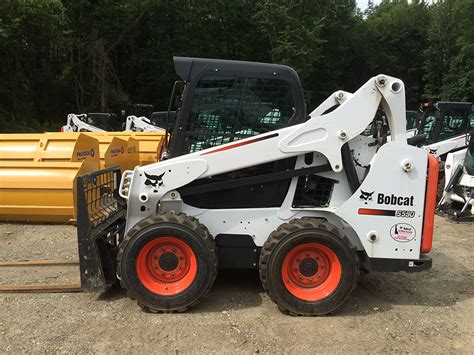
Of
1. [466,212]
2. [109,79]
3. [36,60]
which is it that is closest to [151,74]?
[109,79]

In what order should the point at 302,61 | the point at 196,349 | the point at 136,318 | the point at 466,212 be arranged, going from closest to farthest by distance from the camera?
the point at 196,349 < the point at 136,318 < the point at 466,212 < the point at 302,61

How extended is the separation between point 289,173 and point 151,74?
2514 centimetres

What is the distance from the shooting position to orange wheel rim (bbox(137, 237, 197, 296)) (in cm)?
412

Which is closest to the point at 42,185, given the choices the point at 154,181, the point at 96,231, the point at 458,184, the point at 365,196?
the point at 96,231

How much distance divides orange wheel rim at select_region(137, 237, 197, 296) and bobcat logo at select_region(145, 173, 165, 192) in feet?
1.65

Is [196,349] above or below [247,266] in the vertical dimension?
below

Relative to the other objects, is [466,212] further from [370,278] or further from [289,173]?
[289,173]

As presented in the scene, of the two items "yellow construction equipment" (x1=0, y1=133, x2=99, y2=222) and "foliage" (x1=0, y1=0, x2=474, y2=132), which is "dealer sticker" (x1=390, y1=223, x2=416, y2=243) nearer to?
"yellow construction equipment" (x1=0, y1=133, x2=99, y2=222)

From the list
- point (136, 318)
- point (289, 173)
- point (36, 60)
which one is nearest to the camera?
point (136, 318)

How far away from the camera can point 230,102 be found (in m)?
4.37

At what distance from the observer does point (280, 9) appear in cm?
2756

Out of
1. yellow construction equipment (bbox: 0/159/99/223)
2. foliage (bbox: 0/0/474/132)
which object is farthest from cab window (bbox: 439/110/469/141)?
foliage (bbox: 0/0/474/132)

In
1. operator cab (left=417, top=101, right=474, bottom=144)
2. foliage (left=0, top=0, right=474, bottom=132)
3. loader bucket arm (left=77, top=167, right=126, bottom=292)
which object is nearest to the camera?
loader bucket arm (left=77, top=167, right=126, bottom=292)

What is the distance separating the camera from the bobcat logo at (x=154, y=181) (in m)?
4.27
